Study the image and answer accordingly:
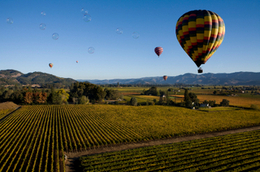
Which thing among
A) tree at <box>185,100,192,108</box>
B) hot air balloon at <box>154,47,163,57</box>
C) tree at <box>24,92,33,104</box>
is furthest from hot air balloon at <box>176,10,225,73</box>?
tree at <box>24,92,33,104</box>

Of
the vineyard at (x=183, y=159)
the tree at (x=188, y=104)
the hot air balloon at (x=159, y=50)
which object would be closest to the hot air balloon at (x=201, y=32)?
the vineyard at (x=183, y=159)

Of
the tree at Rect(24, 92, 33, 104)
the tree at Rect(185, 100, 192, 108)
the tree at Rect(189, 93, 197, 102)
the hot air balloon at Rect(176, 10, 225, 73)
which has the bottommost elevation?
the tree at Rect(185, 100, 192, 108)

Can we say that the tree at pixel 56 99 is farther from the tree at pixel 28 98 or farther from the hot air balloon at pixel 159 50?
the hot air balloon at pixel 159 50

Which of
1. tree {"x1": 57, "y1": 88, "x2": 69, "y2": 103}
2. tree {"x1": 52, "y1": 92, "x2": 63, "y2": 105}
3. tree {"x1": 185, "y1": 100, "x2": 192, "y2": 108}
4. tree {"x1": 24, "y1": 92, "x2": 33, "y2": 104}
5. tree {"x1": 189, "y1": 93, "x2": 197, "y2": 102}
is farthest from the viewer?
tree {"x1": 189, "y1": 93, "x2": 197, "y2": 102}

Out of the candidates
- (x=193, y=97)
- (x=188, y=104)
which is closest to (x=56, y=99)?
(x=188, y=104)

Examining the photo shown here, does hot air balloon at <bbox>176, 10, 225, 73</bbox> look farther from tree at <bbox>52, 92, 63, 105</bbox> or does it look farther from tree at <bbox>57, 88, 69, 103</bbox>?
tree at <bbox>57, 88, 69, 103</bbox>

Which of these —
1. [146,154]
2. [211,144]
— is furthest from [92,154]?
[211,144]
